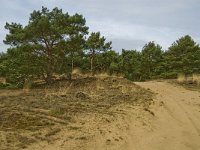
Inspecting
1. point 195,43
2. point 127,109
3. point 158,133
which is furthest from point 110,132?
point 195,43

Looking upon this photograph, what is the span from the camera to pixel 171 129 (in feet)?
39.0

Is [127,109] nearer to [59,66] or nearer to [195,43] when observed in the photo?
[59,66]

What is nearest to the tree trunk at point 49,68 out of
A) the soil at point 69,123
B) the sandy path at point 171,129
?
the sandy path at point 171,129

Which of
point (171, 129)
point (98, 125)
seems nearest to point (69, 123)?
point (98, 125)

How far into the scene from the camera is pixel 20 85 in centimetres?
2741

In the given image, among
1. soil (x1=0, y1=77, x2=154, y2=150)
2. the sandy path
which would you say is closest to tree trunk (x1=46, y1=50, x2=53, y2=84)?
the sandy path

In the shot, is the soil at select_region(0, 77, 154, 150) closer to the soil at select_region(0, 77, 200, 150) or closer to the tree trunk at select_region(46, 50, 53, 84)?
the soil at select_region(0, 77, 200, 150)

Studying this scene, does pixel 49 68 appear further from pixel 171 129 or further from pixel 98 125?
pixel 98 125

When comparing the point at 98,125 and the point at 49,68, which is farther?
the point at 49,68

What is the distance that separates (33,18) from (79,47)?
12.2ft

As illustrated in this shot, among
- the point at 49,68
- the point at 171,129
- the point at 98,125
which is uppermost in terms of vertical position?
the point at 49,68

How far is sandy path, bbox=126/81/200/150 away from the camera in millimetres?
10203

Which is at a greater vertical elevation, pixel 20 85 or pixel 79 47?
pixel 79 47

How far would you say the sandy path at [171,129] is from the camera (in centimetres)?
1020
